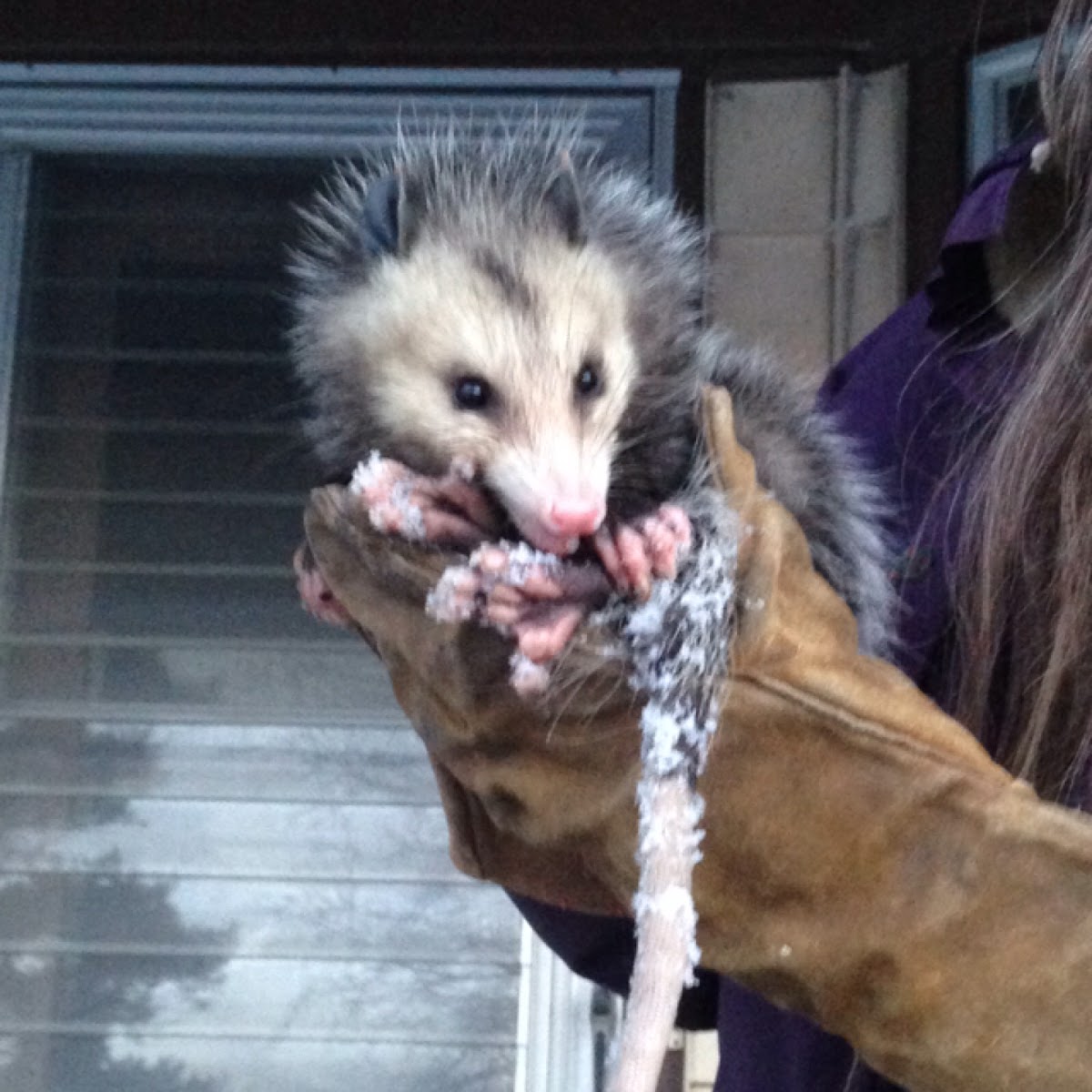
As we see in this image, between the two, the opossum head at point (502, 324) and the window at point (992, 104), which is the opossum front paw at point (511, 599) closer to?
the opossum head at point (502, 324)

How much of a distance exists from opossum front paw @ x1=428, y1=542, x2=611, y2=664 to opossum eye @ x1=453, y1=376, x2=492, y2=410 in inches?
10.5

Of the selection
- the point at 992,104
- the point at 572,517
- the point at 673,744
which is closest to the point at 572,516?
the point at 572,517

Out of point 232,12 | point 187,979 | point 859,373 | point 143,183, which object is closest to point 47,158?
point 143,183

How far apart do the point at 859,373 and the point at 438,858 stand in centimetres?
137

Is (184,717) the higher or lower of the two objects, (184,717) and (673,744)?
the lower

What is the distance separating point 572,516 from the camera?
1026 mm

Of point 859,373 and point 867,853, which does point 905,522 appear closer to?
point 859,373

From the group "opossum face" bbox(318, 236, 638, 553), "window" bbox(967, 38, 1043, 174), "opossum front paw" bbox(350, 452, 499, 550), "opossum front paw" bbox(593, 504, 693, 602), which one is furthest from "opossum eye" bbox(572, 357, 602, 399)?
"window" bbox(967, 38, 1043, 174)

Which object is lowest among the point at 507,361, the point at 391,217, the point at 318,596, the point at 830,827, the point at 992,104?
the point at 830,827

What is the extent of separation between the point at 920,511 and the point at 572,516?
1.39ft

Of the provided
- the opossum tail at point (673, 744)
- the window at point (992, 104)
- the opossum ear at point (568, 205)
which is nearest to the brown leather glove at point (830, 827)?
the opossum tail at point (673, 744)

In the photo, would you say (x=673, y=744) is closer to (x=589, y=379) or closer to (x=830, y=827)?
(x=830, y=827)

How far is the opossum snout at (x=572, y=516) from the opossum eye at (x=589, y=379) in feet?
0.63

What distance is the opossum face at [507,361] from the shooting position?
3.68ft
